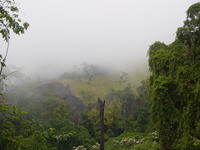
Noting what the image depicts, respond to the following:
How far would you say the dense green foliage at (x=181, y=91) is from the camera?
8766 mm

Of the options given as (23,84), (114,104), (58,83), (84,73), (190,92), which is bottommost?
(190,92)

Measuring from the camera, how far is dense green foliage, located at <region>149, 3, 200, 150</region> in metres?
8.77

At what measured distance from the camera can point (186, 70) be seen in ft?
30.7

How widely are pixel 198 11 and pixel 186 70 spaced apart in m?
3.38

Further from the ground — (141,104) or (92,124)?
(141,104)

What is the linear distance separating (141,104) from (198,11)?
35049mm

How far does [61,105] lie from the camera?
33156 millimetres

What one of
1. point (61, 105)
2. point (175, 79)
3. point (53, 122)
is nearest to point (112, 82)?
point (61, 105)

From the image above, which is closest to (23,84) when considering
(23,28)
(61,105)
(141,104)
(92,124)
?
(61,105)

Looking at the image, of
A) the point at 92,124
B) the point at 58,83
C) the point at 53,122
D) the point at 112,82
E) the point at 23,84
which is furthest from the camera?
the point at 112,82

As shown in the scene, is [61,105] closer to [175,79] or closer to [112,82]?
[175,79]

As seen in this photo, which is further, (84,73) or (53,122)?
(84,73)

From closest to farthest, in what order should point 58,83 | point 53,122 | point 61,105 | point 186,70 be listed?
point 186,70 < point 53,122 < point 61,105 < point 58,83

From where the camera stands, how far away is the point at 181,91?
9500 mm
